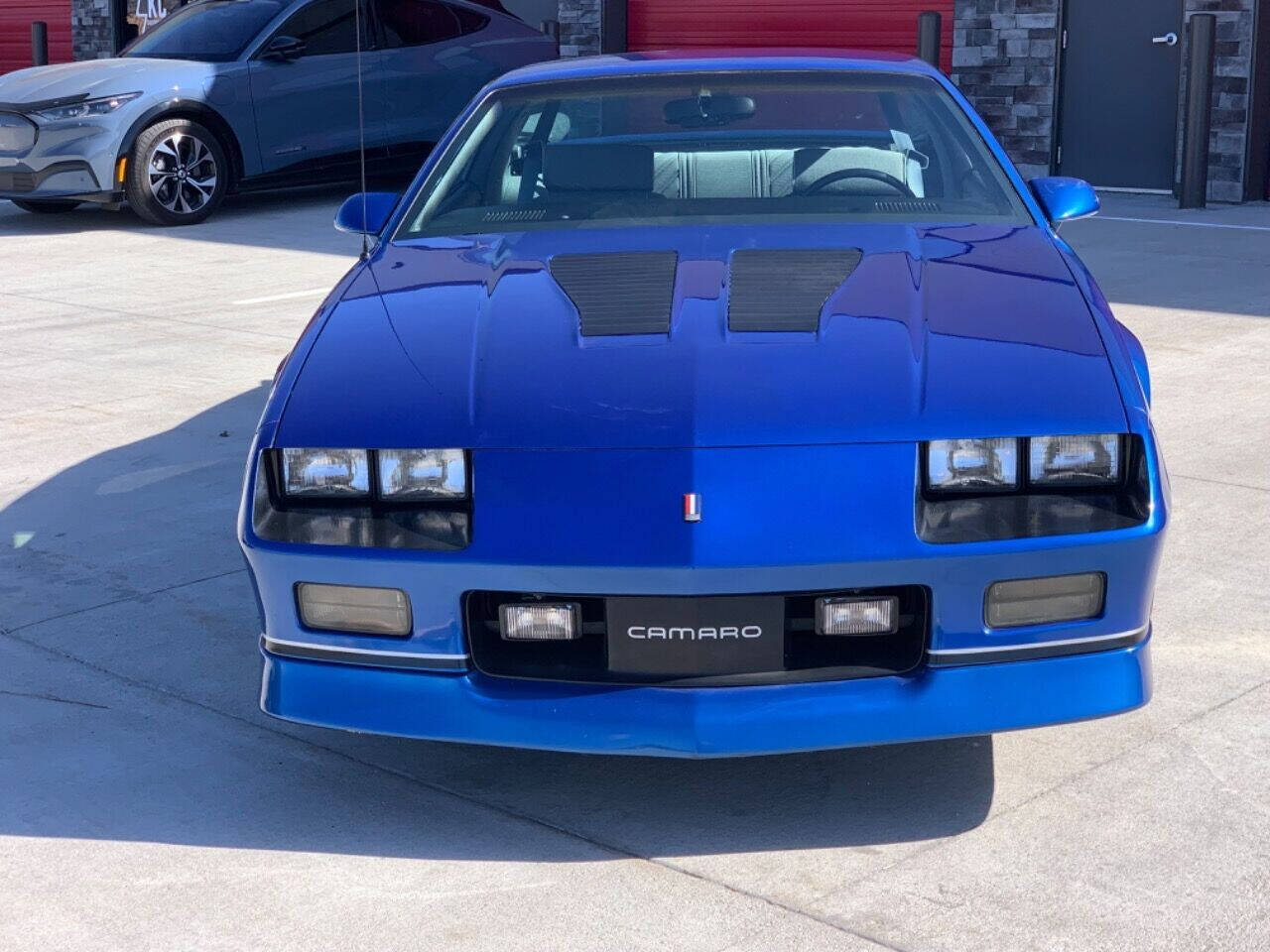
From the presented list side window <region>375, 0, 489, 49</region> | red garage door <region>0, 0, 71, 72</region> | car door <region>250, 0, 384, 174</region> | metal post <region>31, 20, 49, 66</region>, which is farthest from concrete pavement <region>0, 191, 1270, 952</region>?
red garage door <region>0, 0, 71, 72</region>

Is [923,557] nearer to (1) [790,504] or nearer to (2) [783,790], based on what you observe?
(1) [790,504]

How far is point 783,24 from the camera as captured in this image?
45.3 feet

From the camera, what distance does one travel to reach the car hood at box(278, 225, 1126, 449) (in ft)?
8.54

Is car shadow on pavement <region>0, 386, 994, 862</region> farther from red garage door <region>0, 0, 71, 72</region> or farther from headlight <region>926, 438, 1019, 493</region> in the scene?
red garage door <region>0, 0, 71, 72</region>

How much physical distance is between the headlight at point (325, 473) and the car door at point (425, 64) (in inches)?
377

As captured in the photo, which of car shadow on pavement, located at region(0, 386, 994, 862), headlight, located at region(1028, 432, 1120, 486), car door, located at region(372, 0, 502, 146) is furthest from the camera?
car door, located at region(372, 0, 502, 146)

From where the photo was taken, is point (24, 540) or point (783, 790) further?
point (24, 540)

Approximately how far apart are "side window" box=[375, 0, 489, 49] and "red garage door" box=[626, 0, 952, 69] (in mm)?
2440

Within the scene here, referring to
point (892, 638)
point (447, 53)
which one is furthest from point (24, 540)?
point (447, 53)

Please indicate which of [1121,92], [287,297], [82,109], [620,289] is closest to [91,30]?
[82,109]

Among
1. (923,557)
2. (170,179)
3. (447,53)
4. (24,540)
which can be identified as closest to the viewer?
(923,557)

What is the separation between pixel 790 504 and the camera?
2508 millimetres

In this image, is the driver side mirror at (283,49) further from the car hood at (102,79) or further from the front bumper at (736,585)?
the front bumper at (736,585)

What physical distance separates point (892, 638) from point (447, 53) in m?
10.5
